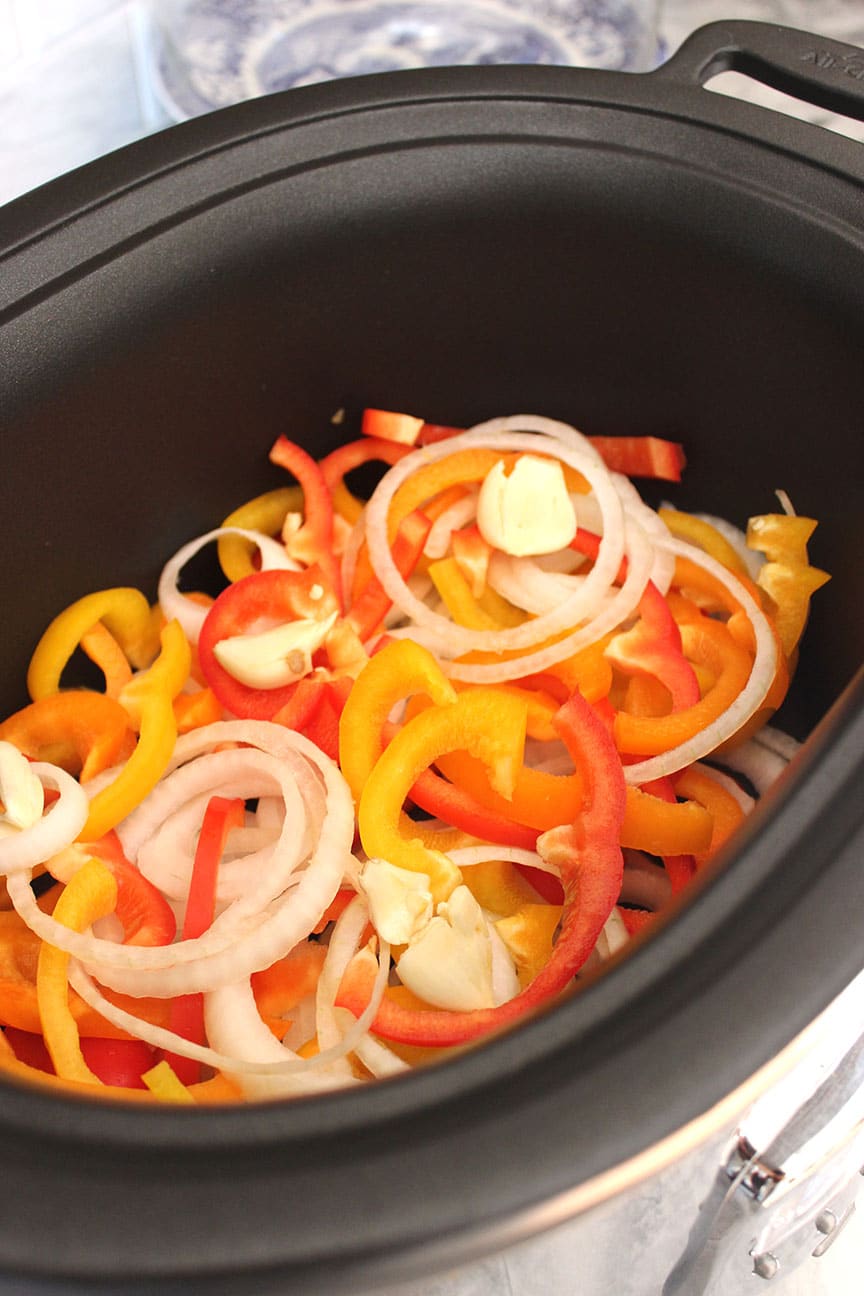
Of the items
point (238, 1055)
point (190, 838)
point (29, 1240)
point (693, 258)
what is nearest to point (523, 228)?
point (693, 258)

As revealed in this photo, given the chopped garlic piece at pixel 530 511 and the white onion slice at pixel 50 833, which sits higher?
the chopped garlic piece at pixel 530 511

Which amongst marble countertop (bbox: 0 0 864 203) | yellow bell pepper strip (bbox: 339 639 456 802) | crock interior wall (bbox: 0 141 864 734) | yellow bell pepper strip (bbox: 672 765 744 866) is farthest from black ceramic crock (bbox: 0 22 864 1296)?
marble countertop (bbox: 0 0 864 203)

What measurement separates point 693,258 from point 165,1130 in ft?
2.23

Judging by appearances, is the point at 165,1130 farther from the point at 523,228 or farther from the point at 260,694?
the point at 523,228

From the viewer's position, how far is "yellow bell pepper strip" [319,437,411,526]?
3.16 ft

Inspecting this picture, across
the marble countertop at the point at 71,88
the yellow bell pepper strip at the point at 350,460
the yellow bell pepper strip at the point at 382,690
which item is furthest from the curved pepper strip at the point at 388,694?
the marble countertop at the point at 71,88

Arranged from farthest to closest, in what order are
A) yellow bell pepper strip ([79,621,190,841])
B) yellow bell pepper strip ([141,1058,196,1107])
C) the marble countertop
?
the marble countertop → yellow bell pepper strip ([79,621,190,841]) → yellow bell pepper strip ([141,1058,196,1107])

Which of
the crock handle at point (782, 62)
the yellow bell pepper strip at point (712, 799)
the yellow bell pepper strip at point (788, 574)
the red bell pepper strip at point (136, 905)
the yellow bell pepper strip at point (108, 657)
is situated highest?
the crock handle at point (782, 62)

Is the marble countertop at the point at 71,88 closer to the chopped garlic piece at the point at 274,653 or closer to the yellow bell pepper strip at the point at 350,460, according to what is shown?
the yellow bell pepper strip at the point at 350,460

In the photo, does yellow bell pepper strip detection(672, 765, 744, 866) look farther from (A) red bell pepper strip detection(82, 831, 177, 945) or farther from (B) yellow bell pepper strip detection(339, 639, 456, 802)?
(A) red bell pepper strip detection(82, 831, 177, 945)

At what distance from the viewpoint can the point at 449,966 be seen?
684 mm

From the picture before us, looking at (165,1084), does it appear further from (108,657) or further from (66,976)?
(108,657)

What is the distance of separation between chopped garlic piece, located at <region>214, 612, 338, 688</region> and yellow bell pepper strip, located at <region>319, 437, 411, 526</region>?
150 millimetres

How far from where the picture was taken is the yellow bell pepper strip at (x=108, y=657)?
88 cm
